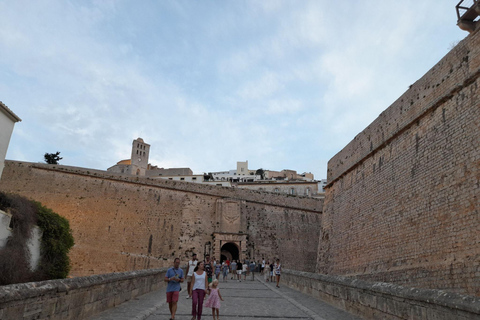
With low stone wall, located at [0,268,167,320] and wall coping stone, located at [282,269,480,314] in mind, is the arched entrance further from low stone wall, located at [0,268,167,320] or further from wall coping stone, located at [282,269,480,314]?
wall coping stone, located at [282,269,480,314]

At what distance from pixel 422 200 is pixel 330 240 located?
8.36m

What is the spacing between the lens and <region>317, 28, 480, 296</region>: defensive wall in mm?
8766

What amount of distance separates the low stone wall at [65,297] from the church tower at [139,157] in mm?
53207

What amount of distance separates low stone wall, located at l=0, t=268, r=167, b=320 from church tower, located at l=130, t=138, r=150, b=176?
53207 millimetres

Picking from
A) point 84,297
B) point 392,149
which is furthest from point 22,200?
point 392,149

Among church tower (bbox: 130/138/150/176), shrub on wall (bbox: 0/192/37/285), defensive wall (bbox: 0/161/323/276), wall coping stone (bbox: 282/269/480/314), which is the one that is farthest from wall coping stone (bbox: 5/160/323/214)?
church tower (bbox: 130/138/150/176)

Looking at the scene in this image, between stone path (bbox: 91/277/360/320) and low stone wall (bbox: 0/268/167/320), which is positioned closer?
low stone wall (bbox: 0/268/167/320)

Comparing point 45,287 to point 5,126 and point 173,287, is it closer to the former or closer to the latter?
point 173,287

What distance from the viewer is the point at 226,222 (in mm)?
27094

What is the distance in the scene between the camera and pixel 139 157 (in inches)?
2403

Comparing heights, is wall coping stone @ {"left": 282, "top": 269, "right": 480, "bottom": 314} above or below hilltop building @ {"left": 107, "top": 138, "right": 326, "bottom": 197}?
below

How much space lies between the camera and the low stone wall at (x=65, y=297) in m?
3.83

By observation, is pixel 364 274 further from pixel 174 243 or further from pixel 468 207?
pixel 174 243

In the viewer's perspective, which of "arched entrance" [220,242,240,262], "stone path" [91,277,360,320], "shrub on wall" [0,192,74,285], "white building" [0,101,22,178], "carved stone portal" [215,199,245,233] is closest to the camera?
"stone path" [91,277,360,320]
